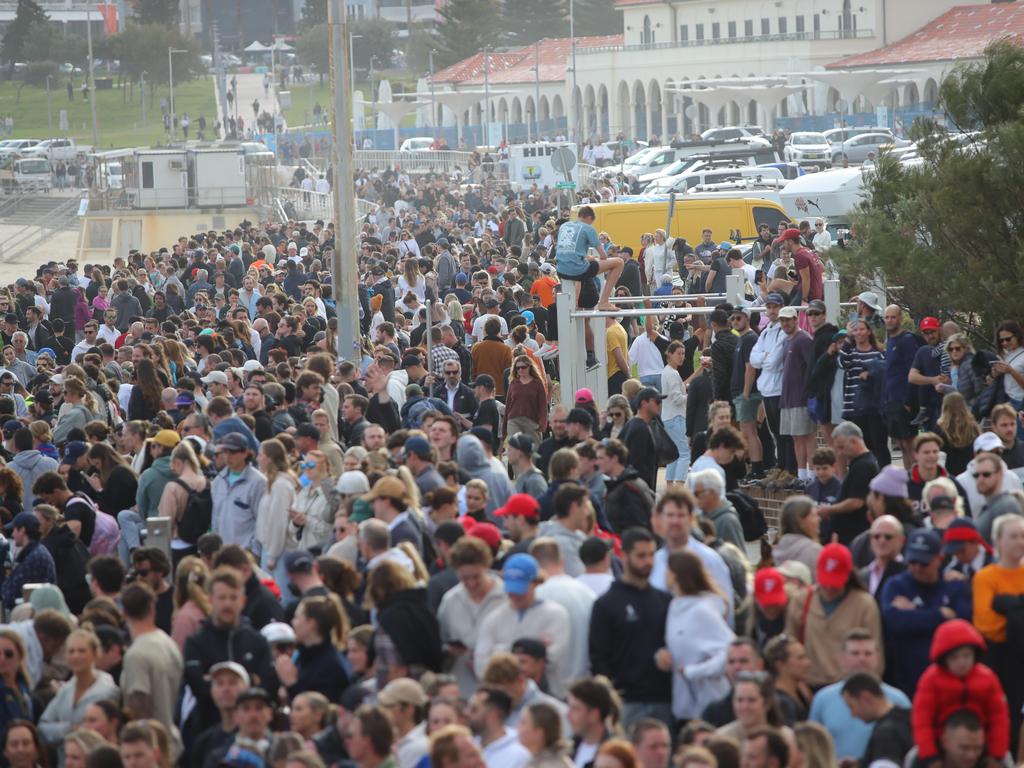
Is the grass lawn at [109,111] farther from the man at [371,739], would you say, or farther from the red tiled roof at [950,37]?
the man at [371,739]

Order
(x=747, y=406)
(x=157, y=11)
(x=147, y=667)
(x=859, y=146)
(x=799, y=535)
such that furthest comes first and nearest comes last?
(x=157, y=11), (x=859, y=146), (x=747, y=406), (x=799, y=535), (x=147, y=667)

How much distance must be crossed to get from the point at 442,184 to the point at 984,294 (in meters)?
42.7

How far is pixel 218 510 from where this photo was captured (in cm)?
1193

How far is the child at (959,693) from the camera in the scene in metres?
7.48

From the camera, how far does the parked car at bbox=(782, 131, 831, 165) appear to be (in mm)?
59000

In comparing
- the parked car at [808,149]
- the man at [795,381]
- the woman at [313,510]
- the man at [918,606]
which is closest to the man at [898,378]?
the man at [795,381]

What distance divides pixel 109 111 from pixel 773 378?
119m

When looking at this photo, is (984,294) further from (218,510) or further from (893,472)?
(218,510)

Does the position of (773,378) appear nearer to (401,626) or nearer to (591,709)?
(401,626)

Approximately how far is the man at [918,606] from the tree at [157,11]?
463 ft

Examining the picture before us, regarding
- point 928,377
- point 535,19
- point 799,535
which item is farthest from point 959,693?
point 535,19

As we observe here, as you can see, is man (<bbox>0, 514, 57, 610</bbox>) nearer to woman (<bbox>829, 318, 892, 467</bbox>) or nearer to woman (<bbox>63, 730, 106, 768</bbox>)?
woman (<bbox>63, 730, 106, 768</bbox>)

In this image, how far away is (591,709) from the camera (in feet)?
24.2

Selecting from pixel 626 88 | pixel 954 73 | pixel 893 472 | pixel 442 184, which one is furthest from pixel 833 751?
pixel 626 88
